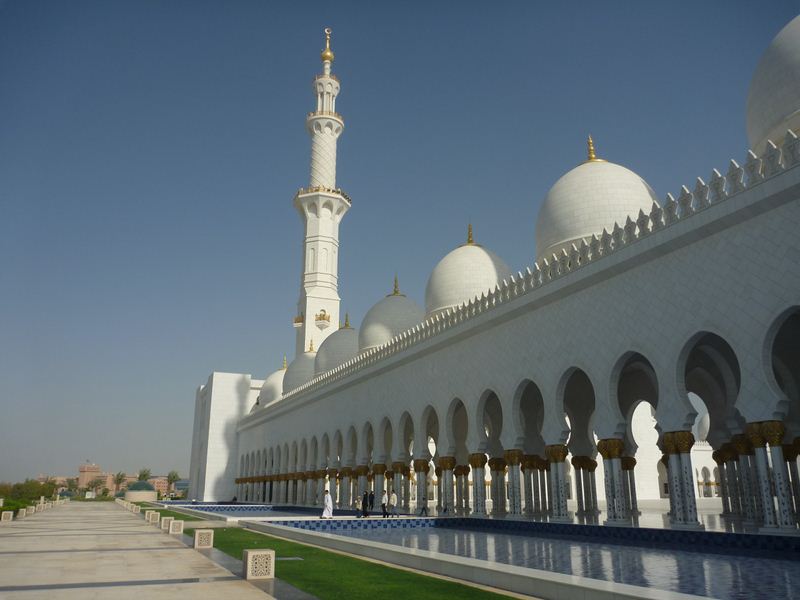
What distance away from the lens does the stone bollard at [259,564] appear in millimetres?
6113

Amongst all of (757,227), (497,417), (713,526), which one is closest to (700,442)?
(497,417)

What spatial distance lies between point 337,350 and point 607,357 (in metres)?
15.9

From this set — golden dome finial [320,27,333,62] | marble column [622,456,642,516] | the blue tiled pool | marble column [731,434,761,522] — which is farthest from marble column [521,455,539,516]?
golden dome finial [320,27,333,62]

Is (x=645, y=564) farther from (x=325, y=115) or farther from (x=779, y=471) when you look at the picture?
(x=325, y=115)

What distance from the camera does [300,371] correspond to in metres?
29.9

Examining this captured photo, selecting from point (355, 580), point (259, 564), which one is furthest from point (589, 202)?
point (259, 564)

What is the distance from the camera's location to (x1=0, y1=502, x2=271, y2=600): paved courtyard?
17.7ft

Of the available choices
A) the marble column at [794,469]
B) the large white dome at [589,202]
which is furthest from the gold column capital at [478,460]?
the marble column at [794,469]

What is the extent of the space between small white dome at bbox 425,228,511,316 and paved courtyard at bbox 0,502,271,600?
1077cm

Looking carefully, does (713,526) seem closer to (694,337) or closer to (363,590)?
(694,337)

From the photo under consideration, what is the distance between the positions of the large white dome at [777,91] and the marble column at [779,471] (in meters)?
4.86

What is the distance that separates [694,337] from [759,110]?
4.47 metres

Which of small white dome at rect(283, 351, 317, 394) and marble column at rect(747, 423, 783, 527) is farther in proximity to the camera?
small white dome at rect(283, 351, 317, 394)

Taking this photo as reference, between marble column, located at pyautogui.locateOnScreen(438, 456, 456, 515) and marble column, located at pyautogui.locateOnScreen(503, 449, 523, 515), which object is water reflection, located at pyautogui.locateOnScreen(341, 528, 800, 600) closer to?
marble column, located at pyautogui.locateOnScreen(503, 449, 523, 515)
